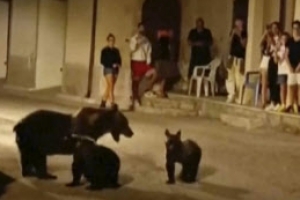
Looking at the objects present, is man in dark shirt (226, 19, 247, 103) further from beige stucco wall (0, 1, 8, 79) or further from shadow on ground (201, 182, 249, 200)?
beige stucco wall (0, 1, 8, 79)

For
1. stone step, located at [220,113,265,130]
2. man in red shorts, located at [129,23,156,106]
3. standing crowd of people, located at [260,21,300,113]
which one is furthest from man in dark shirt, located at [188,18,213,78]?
standing crowd of people, located at [260,21,300,113]

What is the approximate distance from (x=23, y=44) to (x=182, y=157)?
12.9 meters

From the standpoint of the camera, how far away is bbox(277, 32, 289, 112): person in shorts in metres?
13.8

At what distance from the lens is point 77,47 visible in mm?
18688

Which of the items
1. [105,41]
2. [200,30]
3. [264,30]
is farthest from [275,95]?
[105,41]

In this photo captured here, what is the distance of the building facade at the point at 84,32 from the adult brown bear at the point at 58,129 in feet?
23.0

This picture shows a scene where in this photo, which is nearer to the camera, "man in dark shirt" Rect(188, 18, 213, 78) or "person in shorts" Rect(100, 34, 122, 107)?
"person in shorts" Rect(100, 34, 122, 107)

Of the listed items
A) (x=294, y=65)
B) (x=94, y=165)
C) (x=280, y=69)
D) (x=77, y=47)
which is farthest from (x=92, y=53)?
(x=94, y=165)

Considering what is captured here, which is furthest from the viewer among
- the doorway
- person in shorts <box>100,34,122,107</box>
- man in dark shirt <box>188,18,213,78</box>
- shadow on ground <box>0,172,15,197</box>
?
the doorway

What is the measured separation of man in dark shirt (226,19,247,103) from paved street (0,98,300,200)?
1660 mm

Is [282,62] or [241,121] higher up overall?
[282,62]

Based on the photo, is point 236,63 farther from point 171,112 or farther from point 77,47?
point 77,47

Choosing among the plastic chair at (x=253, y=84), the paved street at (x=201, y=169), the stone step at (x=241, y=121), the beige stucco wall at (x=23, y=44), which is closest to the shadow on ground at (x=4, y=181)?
the paved street at (x=201, y=169)

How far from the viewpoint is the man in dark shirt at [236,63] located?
15727mm
